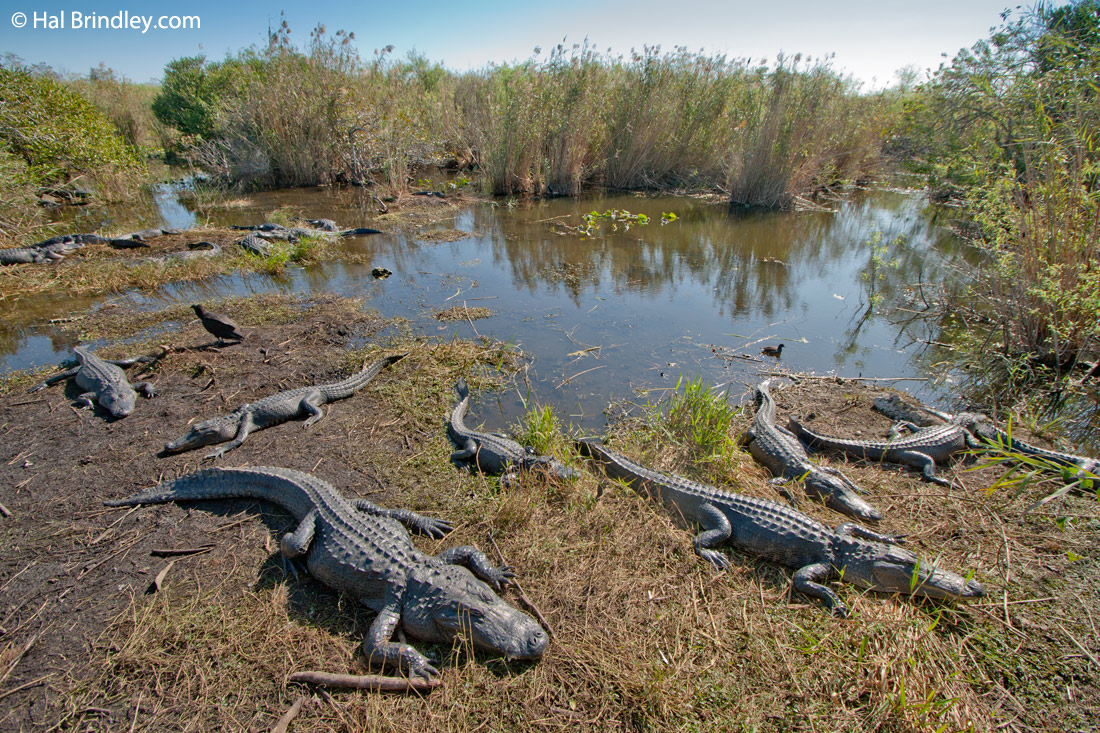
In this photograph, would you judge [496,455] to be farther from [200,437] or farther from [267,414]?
[200,437]

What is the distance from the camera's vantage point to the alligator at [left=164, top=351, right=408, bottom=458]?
12.6 feet

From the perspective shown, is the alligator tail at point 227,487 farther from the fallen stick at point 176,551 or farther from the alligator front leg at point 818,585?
the alligator front leg at point 818,585

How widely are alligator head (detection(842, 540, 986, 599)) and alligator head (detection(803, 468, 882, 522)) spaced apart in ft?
1.62

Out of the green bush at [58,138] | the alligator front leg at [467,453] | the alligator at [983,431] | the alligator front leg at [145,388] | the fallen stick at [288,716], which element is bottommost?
the fallen stick at [288,716]

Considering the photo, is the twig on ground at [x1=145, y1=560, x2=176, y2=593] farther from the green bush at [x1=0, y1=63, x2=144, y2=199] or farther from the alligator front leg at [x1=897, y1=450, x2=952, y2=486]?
the green bush at [x1=0, y1=63, x2=144, y2=199]

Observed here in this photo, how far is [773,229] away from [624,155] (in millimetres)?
5480

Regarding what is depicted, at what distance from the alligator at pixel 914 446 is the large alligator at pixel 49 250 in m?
11.7

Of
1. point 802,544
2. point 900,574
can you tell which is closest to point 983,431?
point 900,574

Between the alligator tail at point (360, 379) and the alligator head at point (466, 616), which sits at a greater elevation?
the alligator tail at point (360, 379)

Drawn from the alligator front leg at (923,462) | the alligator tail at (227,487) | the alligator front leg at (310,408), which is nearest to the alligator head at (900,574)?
the alligator front leg at (923,462)

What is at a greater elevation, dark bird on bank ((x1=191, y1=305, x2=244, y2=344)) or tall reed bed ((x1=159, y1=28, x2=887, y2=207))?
tall reed bed ((x1=159, y1=28, x2=887, y2=207))

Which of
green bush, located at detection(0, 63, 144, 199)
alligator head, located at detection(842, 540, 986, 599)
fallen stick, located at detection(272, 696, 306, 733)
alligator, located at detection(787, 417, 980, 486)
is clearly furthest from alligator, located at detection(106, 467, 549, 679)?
green bush, located at detection(0, 63, 144, 199)

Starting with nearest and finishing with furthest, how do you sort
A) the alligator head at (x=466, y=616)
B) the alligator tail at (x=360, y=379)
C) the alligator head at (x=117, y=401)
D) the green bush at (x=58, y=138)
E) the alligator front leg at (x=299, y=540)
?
the alligator head at (x=466, y=616) < the alligator front leg at (x=299, y=540) < the alligator head at (x=117, y=401) < the alligator tail at (x=360, y=379) < the green bush at (x=58, y=138)

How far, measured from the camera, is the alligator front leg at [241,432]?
3.85 metres
